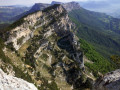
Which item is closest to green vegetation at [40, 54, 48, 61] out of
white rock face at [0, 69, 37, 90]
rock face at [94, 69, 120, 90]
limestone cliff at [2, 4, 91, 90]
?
limestone cliff at [2, 4, 91, 90]

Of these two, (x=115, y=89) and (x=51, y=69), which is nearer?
(x=115, y=89)

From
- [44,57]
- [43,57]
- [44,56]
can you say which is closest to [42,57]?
[43,57]

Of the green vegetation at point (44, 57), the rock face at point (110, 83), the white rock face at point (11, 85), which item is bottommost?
the green vegetation at point (44, 57)

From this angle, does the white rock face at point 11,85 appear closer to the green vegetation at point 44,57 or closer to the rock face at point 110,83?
the rock face at point 110,83

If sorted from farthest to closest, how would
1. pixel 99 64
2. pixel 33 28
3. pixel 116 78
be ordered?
pixel 99 64
pixel 33 28
pixel 116 78

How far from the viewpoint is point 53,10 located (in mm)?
191500

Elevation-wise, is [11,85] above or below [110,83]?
above

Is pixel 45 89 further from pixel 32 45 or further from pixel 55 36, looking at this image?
pixel 55 36

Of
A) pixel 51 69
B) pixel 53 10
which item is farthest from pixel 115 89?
pixel 53 10

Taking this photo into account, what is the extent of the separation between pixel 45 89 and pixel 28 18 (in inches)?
3500

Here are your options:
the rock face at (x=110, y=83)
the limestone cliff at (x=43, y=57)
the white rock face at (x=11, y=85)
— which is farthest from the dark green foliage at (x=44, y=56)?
the white rock face at (x=11, y=85)

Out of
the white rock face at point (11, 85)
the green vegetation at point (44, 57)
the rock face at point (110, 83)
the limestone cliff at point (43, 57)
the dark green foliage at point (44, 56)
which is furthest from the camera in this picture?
the dark green foliage at point (44, 56)

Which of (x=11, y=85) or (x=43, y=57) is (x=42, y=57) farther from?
(x=11, y=85)

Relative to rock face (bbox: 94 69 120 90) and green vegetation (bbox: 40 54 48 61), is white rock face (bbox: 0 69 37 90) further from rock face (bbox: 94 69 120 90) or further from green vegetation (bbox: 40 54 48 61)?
green vegetation (bbox: 40 54 48 61)
